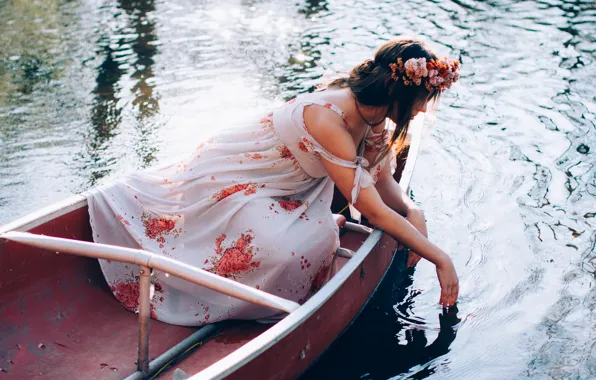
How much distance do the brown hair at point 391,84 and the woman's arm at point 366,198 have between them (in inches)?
8.2

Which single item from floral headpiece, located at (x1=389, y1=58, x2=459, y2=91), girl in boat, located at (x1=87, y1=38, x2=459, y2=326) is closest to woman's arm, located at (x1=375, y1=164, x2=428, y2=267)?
girl in boat, located at (x1=87, y1=38, x2=459, y2=326)

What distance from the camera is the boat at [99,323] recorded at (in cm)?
289

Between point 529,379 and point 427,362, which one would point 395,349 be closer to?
point 427,362

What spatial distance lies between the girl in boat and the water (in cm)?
74

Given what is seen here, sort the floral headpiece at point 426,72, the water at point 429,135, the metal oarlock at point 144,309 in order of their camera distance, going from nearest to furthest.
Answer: the metal oarlock at point 144,309 < the floral headpiece at point 426,72 < the water at point 429,135

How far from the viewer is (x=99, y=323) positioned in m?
3.45

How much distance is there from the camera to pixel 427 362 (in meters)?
3.77

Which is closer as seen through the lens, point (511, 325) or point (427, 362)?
point (427, 362)

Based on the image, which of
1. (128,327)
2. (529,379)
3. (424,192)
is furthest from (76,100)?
(529,379)

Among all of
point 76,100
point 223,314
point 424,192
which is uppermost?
point 223,314

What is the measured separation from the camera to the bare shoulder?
3.21 metres

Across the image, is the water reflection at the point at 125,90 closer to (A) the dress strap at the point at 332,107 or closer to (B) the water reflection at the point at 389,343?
(B) the water reflection at the point at 389,343

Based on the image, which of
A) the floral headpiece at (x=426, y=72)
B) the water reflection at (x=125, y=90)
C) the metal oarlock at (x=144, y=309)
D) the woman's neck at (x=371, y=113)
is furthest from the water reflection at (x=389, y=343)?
the water reflection at (x=125, y=90)

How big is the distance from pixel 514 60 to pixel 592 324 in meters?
4.84
